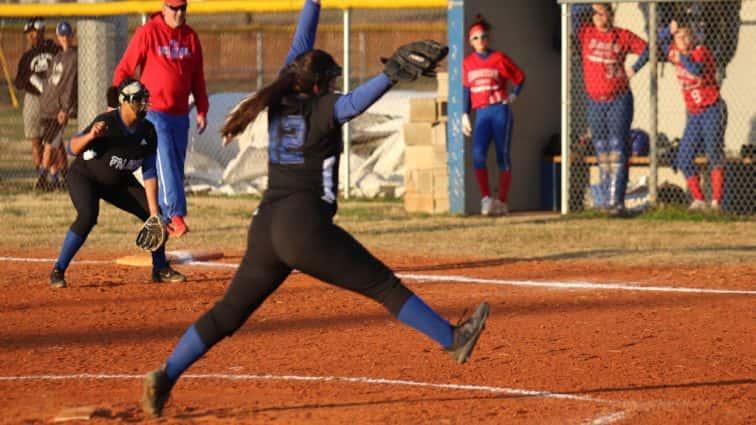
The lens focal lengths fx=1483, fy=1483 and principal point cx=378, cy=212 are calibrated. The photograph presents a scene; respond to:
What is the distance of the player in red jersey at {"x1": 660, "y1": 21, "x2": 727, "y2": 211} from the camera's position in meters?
16.8

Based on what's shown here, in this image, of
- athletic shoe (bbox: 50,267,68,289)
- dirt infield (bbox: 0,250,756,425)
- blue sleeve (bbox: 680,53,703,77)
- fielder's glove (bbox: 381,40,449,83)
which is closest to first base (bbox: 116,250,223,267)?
dirt infield (bbox: 0,250,756,425)

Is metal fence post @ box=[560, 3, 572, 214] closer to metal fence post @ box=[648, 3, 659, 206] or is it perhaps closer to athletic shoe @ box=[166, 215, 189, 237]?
metal fence post @ box=[648, 3, 659, 206]

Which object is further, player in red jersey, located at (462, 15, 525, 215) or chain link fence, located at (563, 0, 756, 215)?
player in red jersey, located at (462, 15, 525, 215)

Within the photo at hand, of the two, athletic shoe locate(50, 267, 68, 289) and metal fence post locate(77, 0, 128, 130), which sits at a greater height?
metal fence post locate(77, 0, 128, 130)

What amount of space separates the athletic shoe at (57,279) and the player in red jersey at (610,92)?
24.6 ft

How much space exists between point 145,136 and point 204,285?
4.63 ft

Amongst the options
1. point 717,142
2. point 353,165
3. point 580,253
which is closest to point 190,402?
point 580,253

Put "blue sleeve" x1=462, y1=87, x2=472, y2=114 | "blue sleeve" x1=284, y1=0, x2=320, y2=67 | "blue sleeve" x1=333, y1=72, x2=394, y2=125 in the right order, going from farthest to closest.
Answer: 1. "blue sleeve" x1=462, y1=87, x2=472, y2=114
2. "blue sleeve" x1=284, y1=0, x2=320, y2=67
3. "blue sleeve" x1=333, y1=72, x2=394, y2=125

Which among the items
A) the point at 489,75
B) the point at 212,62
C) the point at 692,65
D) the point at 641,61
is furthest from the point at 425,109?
the point at 212,62

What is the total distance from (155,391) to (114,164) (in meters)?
4.79

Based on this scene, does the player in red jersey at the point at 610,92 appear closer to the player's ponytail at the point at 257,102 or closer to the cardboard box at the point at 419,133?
the cardboard box at the point at 419,133

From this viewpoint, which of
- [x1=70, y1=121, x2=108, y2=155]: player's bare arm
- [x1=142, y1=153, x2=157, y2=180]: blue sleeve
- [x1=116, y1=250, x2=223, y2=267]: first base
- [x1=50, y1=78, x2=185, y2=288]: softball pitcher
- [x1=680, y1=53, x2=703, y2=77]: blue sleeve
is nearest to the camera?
[x1=70, y1=121, x2=108, y2=155]: player's bare arm

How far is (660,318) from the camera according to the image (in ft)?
33.6

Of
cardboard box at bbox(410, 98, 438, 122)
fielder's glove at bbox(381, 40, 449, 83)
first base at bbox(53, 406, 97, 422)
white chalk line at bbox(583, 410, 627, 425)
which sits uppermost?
fielder's glove at bbox(381, 40, 449, 83)
